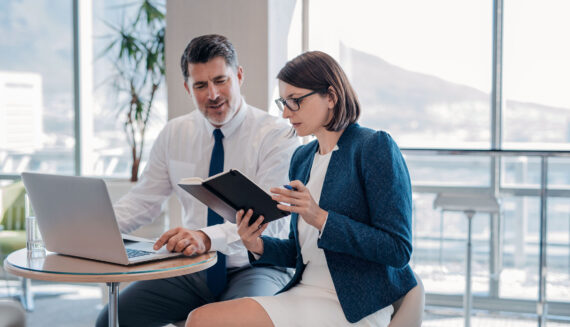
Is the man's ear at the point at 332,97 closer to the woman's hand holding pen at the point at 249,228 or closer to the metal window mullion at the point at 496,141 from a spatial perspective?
the woman's hand holding pen at the point at 249,228

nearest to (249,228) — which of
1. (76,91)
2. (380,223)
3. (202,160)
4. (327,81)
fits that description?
(380,223)

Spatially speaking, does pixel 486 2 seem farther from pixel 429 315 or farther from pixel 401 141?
pixel 429 315

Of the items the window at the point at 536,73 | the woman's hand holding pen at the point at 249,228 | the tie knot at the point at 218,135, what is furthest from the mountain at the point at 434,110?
the woman's hand holding pen at the point at 249,228

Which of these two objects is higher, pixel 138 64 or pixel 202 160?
pixel 138 64

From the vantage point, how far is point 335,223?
159cm

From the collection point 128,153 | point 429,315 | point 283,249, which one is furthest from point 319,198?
point 128,153

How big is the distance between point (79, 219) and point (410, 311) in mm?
983

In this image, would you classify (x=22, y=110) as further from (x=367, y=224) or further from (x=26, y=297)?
(x=367, y=224)

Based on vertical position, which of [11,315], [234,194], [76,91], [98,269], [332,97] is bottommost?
[11,315]

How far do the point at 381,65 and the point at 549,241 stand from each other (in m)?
1.72

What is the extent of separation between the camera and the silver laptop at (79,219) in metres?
1.56

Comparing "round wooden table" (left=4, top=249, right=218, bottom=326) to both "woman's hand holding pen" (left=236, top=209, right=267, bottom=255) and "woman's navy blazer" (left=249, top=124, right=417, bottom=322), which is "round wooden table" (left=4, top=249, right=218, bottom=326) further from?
"woman's navy blazer" (left=249, top=124, right=417, bottom=322)

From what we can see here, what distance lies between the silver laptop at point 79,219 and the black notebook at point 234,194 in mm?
226

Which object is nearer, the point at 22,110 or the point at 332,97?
the point at 332,97
